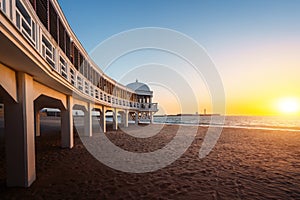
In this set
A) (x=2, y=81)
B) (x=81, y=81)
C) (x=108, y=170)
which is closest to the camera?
(x=2, y=81)

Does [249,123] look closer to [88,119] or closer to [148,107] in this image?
[148,107]

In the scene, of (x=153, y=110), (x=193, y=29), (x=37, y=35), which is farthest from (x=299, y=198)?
(x=153, y=110)

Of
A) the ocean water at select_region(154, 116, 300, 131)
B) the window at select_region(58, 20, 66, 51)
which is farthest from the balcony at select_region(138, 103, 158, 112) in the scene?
the window at select_region(58, 20, 66, 51)

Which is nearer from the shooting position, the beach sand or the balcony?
the beach sand

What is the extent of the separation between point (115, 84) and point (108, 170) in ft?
55.0

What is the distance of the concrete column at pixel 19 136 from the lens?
4.21m

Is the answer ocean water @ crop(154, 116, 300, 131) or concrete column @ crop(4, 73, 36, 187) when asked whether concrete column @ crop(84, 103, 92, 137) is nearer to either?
concrete column @ crop(4, 73, 36, 187)

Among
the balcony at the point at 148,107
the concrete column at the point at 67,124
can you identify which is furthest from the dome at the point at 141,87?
the concrete column at the point at 67,124

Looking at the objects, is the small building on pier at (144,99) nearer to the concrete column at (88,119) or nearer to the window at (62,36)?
the concrete column at (88,119)

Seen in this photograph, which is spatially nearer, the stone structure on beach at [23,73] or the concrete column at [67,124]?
the stone structure on beach at [23,73]

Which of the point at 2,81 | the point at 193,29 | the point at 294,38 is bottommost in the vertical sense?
the point at 2,81

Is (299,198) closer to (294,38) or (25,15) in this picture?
(25,15)

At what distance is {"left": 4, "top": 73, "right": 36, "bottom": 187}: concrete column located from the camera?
421cm

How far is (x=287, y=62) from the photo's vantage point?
14102 mm
